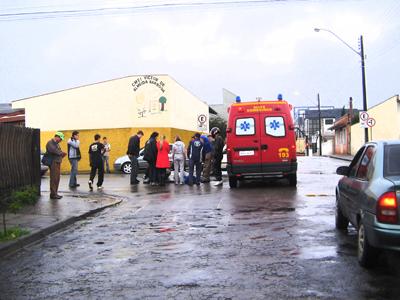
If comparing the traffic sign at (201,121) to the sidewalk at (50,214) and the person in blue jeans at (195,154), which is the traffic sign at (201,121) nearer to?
the person in blue jeans at (195,154)

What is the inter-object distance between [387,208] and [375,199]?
215mm

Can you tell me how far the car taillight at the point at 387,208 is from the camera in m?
5.32

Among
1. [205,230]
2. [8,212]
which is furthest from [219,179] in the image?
[205,230]

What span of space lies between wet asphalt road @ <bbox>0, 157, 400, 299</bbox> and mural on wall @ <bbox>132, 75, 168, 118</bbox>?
21.5 m

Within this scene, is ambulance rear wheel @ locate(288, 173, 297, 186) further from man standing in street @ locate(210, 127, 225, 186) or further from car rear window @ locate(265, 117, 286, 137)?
man standing in street @ locate(210, 127, 225, 186)

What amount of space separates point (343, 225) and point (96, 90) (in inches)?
1068

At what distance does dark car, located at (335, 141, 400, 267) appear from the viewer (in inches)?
210

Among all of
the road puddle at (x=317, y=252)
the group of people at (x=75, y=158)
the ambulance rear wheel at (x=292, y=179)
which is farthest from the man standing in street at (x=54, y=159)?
the road puddle at (x=317, y=252)

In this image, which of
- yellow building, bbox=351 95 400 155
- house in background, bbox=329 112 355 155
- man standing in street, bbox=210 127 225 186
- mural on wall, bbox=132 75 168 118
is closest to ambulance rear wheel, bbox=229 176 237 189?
man standing in street, bbox=210 127 225 186

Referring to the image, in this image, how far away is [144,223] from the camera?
9.91 meters

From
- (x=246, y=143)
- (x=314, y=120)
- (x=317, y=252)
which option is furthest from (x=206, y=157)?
(x=314, y=120)

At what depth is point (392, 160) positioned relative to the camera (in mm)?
6008

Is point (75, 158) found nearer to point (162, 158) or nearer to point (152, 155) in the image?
point (152, 155)

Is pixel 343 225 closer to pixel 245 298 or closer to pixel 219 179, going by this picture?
pixel 245 298
